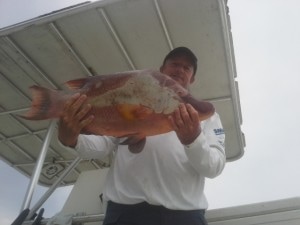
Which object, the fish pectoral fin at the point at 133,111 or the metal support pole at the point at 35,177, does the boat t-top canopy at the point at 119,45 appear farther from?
the fish pectoral fin at the point at 133,111

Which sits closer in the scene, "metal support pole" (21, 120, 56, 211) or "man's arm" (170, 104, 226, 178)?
"man's arm" (170, 104, 226, 178)

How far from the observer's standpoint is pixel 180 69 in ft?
9.93

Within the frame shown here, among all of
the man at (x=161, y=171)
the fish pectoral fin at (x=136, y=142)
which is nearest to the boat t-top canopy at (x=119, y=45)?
the man at (x=161, y=171)

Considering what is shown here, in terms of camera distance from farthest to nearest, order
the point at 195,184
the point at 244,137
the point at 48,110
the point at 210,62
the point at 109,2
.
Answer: the point at 244,137 < the point at 210,62 < the point at 109,2 < the point at 195,184 < the point at 48,110

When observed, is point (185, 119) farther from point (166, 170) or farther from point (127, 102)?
point (166, 170)

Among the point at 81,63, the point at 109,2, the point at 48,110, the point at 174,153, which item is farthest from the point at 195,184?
the point at 81,63

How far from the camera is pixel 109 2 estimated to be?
4.08 meters

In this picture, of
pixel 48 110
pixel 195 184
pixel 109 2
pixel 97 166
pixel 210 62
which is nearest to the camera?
pixel 48 110

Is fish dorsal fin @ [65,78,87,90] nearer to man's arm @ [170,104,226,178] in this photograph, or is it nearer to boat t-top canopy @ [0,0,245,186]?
man's arm @ [170,104,226,178]

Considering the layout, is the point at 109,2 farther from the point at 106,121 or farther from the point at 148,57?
the point at 106,121

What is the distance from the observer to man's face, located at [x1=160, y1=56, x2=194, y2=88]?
2.99m

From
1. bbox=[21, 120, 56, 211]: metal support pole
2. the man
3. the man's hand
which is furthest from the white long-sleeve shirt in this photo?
bbox=[21, 120, 56, 211]: metal support pole

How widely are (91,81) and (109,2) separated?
2041mm

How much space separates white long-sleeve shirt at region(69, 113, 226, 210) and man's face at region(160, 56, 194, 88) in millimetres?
375
